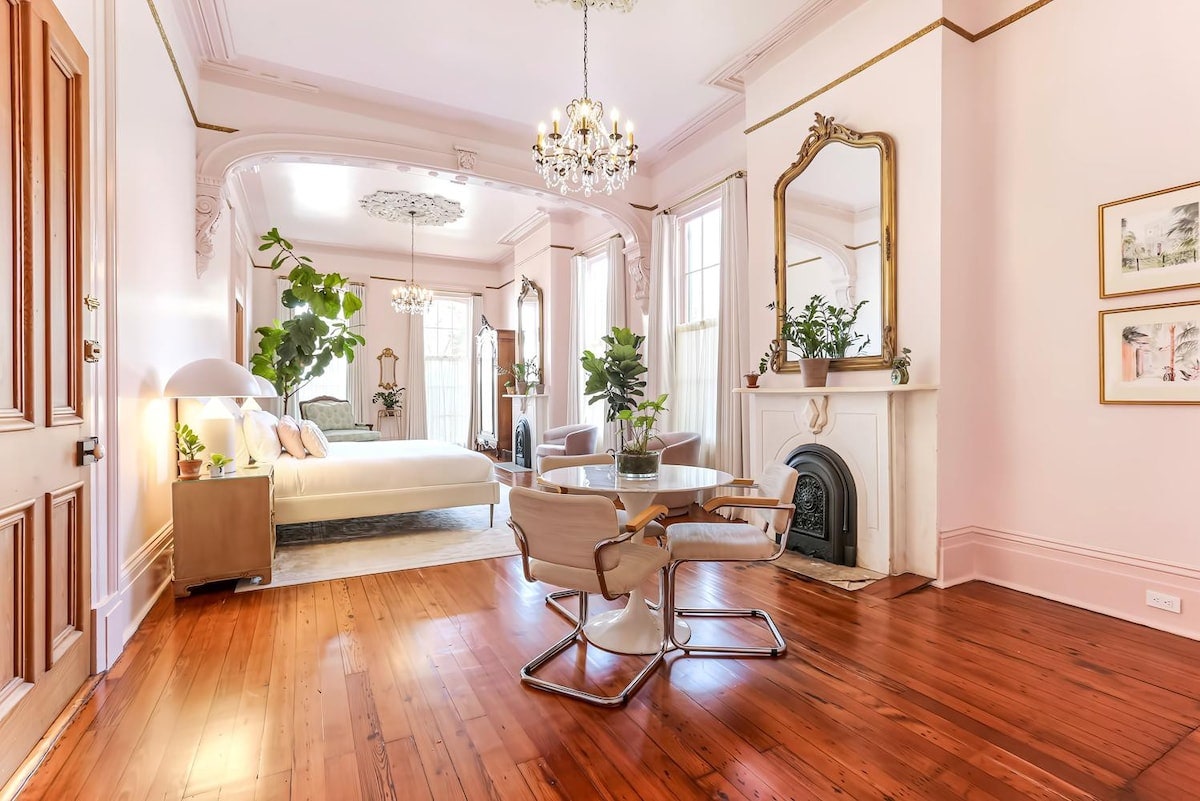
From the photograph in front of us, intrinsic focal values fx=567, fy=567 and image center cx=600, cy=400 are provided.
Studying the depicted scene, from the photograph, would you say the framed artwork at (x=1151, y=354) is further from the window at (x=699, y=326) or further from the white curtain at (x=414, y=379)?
the white curtain at (x=414, y=379)

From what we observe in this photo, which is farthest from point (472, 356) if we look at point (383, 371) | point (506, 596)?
point (506, 596)

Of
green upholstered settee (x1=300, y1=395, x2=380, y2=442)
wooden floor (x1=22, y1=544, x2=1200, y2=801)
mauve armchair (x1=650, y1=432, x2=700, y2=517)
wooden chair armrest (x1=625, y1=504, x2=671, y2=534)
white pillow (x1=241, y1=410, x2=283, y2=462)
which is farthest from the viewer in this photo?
green upholstered settee (x1=300, y1=395, x2=380, y2=442)

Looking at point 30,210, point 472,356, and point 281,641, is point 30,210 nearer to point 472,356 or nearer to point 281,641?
point 281,641

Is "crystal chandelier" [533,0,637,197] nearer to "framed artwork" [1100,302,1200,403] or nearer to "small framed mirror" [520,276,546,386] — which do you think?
"framed artwork" [1100,302,1200,403]

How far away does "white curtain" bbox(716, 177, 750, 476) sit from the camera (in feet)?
16.5

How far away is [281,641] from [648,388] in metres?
4.35

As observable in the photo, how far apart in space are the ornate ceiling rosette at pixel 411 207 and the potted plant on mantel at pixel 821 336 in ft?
16.1

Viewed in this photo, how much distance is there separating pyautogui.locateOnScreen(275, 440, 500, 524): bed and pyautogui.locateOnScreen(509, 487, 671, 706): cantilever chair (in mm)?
2547

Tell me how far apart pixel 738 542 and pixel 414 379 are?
8.28 m

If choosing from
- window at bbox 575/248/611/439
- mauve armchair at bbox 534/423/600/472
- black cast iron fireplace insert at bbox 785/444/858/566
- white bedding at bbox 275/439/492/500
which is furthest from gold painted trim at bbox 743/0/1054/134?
mauve armchair at bbox 534/423/600/472

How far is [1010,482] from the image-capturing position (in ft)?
11.0

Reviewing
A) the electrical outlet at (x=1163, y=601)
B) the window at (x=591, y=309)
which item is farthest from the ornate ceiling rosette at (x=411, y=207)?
the electrical outlet at (x=1163, y=601)

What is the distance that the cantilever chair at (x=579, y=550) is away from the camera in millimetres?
2047

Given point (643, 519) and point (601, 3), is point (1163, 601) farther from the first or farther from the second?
point (601, 3)
